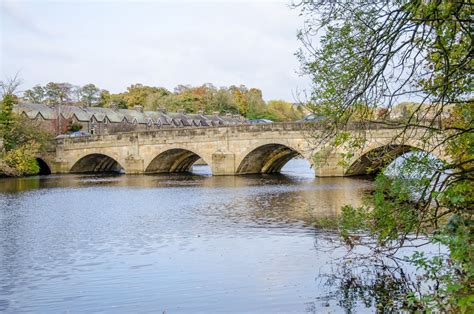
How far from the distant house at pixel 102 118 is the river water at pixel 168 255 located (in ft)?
153

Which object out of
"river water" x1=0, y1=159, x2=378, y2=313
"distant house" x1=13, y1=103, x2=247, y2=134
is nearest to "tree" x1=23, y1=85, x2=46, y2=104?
"distant house" x1=13, y1=103, x2=247, y2=134

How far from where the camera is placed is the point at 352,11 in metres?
7.09

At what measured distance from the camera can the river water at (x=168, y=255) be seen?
916 centimetres

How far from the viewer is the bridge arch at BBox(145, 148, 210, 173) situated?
4347cm

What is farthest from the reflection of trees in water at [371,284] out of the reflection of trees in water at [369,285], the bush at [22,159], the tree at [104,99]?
the tree at [104,99]

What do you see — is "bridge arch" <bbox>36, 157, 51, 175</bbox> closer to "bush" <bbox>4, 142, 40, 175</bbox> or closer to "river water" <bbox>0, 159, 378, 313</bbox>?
"bush" <bbox>4, 142, 40, 175</bbox>

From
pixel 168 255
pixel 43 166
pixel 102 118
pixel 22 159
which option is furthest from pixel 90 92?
pixel 168 255

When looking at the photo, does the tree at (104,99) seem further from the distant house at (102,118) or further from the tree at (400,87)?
the tree at (400,87)

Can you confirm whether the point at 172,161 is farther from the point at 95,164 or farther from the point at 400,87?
the point at 400,87

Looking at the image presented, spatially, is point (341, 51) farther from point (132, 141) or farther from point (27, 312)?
point (132, 141)

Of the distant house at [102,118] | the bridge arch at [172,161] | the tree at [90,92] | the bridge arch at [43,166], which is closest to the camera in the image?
the bridge arch at [172,161]

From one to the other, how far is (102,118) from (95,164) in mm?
26847

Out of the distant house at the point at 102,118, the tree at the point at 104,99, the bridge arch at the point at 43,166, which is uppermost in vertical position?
the tree at the point at 104,99

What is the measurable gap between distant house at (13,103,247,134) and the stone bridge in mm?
17049
